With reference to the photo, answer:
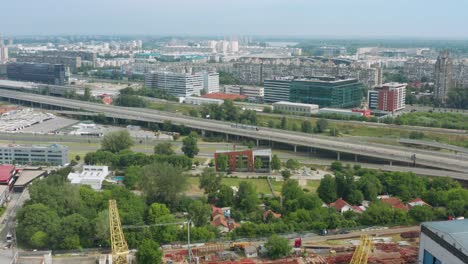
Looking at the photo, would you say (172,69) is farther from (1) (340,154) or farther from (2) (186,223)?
(2) (186,223)

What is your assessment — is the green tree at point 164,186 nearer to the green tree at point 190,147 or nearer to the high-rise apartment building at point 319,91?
the green tree at point 190,147

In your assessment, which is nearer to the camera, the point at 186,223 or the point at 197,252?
the point at 197,252

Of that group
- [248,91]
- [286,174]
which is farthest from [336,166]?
[248,91]

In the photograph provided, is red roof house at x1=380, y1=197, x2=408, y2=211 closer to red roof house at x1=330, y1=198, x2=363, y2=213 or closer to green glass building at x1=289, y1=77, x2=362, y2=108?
red roof house at x1=330, y1=198, x2=363, y2=213

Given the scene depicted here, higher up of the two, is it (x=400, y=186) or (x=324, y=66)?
(x=324, y=66)

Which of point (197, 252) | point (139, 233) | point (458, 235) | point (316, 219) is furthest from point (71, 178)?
point (458, 235)

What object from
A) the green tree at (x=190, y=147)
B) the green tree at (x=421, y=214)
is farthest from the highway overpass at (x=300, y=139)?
the green tree at (x=421, y=214)
